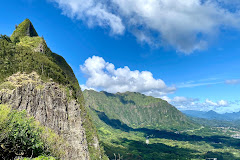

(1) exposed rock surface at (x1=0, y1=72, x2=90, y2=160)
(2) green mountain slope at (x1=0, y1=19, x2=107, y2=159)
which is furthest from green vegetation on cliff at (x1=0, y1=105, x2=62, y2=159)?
(2) green mountain slope at (x1=0, y1=19, x2=107, y2=159)

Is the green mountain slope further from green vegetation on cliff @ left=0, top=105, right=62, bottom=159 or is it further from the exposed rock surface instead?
green vegetation on cliff @ left=0, top=105, right=62, bottom=159

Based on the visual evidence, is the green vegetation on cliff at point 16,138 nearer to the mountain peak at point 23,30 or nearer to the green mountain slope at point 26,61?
the green mountain slope at point 26,61

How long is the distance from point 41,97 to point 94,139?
65.3m

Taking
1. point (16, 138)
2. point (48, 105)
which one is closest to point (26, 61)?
point (48, 105)

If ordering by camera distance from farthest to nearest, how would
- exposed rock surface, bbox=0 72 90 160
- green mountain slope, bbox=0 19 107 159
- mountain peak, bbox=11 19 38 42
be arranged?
mountain peak, bbox=11 19 38 42 < green mountain slope, bbox=0 19 107 159 < exposed rock surface, bbox=0 72 90 160

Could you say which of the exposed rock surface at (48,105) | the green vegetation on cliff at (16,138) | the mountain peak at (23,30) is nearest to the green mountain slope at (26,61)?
the mountain peak at (23,30)

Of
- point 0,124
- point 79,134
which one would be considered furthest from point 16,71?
point 0,124

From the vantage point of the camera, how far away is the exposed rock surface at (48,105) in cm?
6956

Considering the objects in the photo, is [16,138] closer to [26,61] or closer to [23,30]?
[26,61]

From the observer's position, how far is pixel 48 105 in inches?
3223

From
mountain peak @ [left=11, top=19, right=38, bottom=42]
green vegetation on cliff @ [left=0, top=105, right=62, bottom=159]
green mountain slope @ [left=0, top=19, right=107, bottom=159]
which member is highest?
mountain peak @ [left=11, top=19, right=38, bottom=42]

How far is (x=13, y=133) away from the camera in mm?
29922

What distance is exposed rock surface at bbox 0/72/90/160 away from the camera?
69.6 metres

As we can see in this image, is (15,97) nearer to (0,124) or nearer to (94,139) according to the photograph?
(0,124)
